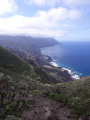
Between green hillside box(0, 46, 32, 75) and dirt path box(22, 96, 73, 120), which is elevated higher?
green hillside box(0, 46, 32, 75)

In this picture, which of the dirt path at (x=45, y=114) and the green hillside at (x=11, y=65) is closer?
the dirt path at (x=45, y=114)

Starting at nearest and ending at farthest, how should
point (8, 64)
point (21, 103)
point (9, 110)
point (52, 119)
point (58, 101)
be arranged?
point (9, 110) → point (21, 103) → point (52, 119) → point (58, 101) → point (8, 64)

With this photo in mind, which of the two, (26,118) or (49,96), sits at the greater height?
(49,96)

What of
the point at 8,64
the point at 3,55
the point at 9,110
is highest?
the point at 3,55

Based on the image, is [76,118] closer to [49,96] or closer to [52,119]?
[52,119]

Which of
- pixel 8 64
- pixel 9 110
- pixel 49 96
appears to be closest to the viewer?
pixel 9 110

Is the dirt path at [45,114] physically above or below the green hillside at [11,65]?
below

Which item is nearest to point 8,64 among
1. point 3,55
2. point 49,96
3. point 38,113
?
point 3,55

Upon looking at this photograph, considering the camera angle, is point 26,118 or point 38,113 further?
point 38,113

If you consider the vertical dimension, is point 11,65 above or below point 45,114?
above

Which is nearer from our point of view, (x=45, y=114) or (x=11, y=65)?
(x=45, y=114)

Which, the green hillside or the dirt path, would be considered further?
the green hillside
